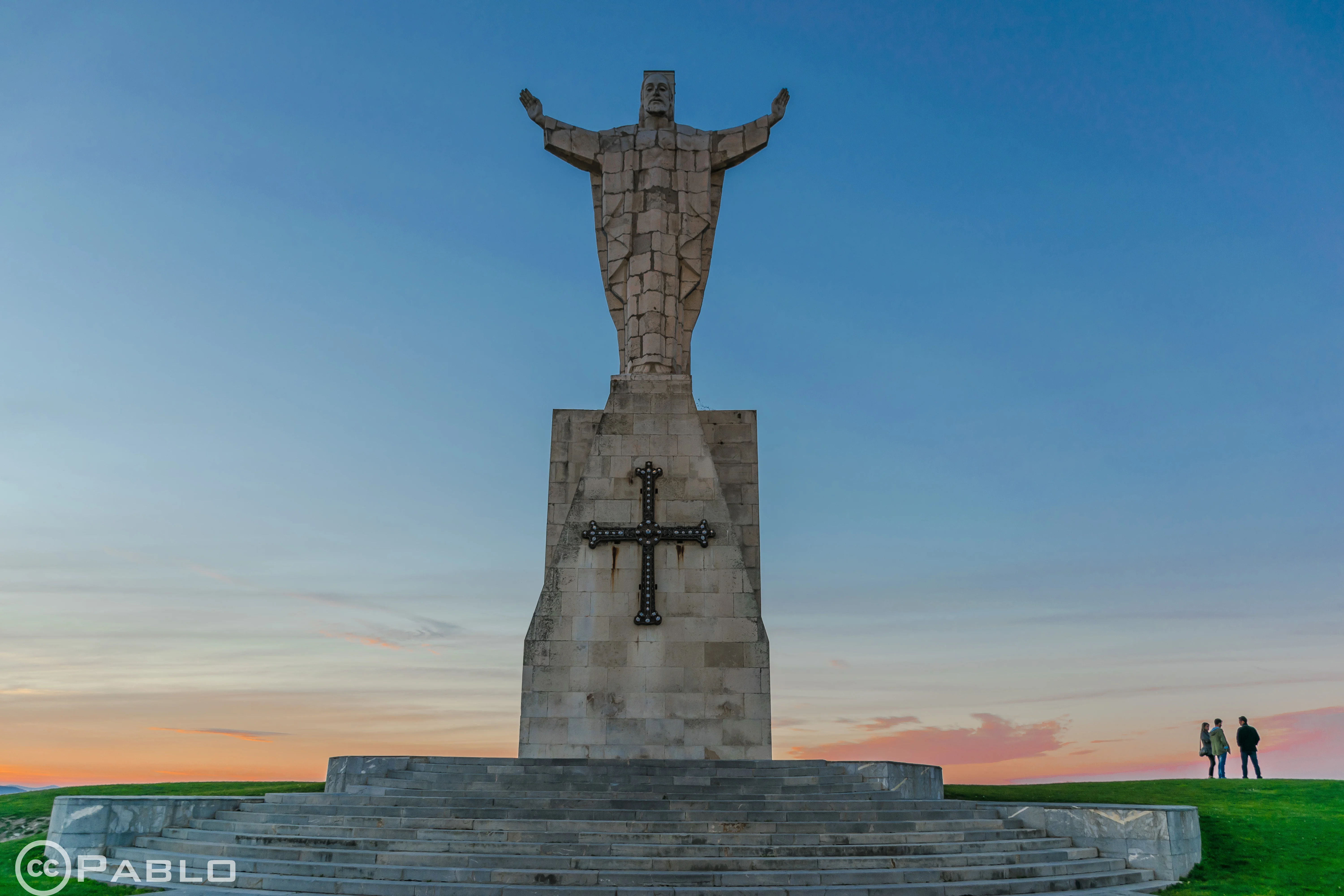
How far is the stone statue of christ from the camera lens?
17062mm

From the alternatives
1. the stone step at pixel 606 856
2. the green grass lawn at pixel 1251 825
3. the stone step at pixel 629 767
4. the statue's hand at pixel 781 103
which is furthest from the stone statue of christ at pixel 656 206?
the green grass lawn at pixel 1251 825

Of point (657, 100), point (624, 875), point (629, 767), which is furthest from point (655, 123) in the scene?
point (624, 875)

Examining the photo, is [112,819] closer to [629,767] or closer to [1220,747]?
[629,767]

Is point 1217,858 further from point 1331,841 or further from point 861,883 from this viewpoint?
point 861,883

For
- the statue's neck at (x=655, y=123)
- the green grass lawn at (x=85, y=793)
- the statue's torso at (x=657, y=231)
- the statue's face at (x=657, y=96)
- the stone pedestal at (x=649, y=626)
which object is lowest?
the green grass lawn at (x=85, y=793)

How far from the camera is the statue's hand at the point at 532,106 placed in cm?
1817

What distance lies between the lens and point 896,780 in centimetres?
1171

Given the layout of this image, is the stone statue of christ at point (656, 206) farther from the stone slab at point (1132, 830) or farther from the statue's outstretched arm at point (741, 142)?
the stone slab at point (1132, 830)

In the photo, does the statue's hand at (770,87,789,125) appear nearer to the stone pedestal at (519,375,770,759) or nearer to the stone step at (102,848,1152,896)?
the stone pedestal at (519,375,770,759)

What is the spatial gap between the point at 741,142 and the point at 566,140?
3.24 metres

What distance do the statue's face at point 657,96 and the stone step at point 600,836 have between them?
13.0 meters

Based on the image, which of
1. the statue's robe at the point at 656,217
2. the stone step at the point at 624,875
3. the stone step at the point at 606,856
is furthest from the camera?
the statue's robe at the point at 656,217

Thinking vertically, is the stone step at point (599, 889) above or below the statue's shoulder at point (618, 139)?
below

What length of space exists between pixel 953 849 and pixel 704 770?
10.9ft
